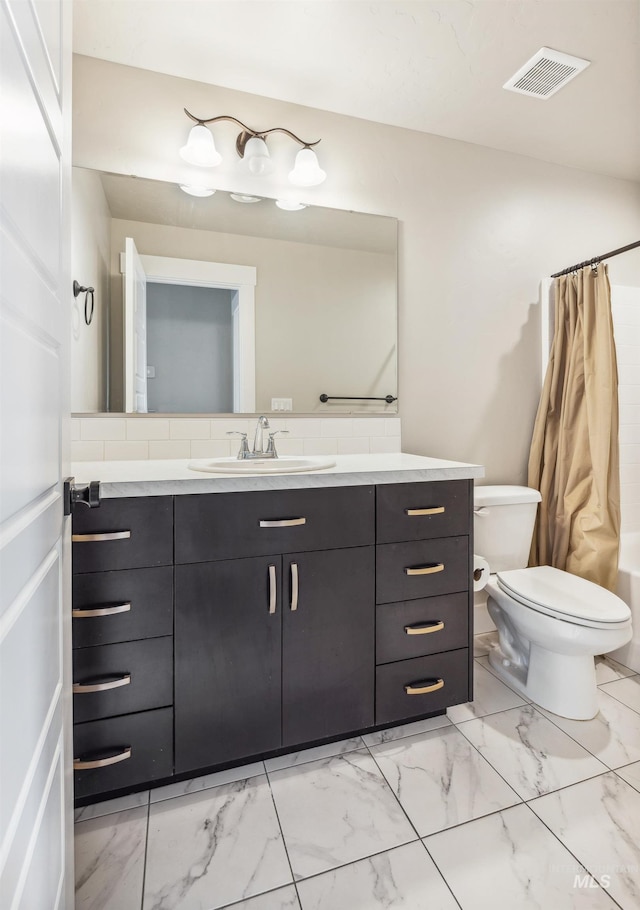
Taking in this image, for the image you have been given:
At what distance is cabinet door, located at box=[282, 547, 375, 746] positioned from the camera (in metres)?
1.41

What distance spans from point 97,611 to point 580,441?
2099 mm

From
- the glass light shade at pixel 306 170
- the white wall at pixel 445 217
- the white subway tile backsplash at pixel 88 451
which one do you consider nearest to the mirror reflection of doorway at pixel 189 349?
the white subway tile backsplash at pixel 88 451

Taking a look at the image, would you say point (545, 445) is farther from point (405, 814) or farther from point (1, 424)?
point (1, 424)

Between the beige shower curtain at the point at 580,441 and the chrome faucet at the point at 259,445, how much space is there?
1.38 metres

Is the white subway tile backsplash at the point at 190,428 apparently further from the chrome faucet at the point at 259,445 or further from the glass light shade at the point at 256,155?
the glass light shade at the point at 256,155

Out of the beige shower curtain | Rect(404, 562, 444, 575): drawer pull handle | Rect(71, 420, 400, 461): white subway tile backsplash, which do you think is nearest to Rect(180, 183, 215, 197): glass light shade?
Rect(71, 420, 400, 461): white subway tile backsplash

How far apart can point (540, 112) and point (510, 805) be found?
8.68 feet

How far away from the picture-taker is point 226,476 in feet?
4.36

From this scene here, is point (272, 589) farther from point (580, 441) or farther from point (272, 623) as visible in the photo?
point (580, 441)

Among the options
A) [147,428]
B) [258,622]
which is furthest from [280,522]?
[147,428]

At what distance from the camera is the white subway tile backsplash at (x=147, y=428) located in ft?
5.75

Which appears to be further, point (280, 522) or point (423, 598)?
point (423, 598)

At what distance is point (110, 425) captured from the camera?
5.67ft

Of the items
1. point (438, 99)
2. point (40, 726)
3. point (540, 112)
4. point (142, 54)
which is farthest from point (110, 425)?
point (540, 112)
